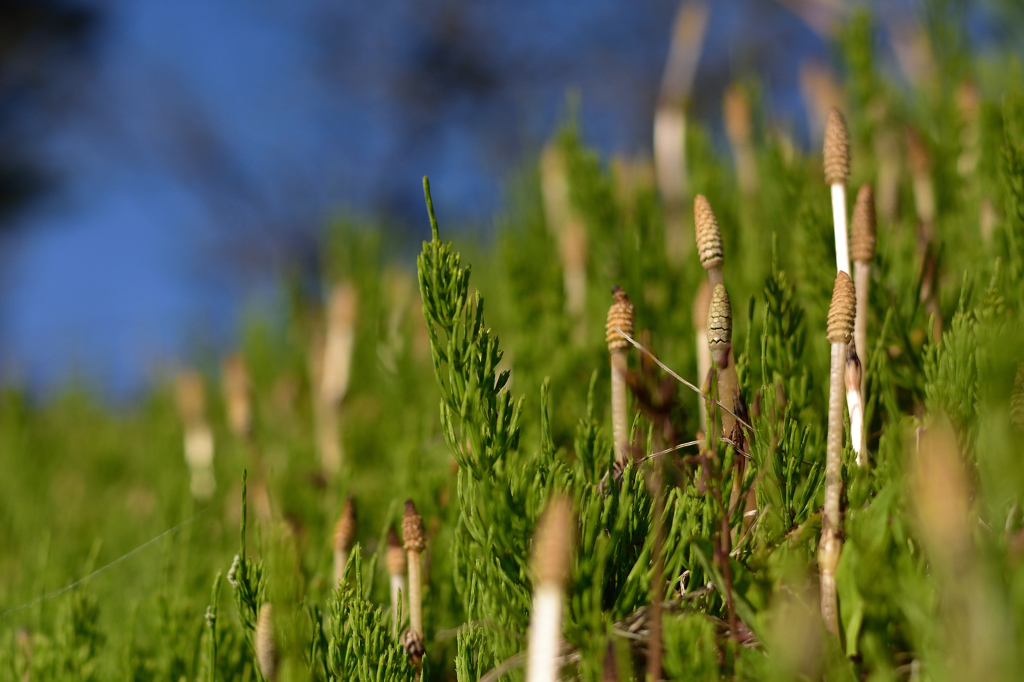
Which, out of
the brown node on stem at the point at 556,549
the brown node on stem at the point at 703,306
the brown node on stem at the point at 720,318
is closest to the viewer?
the brown node on stem at the point at 556,549

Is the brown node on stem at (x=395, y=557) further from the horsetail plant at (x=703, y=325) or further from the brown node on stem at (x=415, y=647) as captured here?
the horsetail plant at (x=703, y=325)

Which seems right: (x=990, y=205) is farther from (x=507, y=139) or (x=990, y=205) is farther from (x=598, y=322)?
(x=507, y=139)

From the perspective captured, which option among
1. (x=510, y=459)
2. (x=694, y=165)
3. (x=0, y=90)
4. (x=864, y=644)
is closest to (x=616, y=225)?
(x=694, y=165)

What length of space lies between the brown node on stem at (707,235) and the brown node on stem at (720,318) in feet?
0.16

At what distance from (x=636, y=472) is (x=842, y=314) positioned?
0.21 meters

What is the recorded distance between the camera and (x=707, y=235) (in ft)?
2.36

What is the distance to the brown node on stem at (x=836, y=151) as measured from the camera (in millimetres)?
779

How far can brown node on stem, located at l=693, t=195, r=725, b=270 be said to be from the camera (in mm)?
715

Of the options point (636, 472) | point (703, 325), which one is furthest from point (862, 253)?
point (636, 472)

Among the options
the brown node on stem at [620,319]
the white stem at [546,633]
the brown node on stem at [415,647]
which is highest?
the brown node on stem at [620,319]

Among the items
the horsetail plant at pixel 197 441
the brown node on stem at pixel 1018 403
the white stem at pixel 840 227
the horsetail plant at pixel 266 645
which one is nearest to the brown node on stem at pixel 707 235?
the white stem at pixel 840 227

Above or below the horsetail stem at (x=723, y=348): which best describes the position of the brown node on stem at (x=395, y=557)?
Result: below

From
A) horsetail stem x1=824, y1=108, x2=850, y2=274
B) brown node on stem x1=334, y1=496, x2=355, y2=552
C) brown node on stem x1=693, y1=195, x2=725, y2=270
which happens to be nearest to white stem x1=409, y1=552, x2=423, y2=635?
brown node on stem x1=334, y1=496, x2=355, y2=552

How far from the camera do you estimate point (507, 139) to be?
8.68 m
